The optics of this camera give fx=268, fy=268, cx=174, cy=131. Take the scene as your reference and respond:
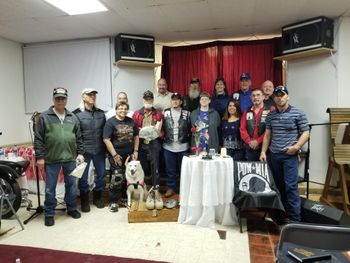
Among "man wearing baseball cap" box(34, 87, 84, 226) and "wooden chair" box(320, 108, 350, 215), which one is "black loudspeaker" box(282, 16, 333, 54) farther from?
"man wearing baseball cap" box(34, 87, 84, 226)

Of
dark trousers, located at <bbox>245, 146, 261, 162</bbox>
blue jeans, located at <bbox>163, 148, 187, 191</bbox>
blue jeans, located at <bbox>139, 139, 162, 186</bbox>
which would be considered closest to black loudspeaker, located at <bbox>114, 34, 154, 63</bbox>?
blue jeans, located at <bbox>139, 139, 162, 186</bbox>

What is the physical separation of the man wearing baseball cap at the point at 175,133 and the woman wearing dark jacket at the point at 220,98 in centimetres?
50

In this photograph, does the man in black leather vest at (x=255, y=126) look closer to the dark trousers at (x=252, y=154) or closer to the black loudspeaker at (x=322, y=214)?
the dark trousers at (x=252, y=154)

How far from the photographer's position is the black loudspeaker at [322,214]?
2.57 m

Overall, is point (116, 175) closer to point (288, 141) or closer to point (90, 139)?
point (90, 139)

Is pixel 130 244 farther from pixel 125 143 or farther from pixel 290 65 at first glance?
pixel 290 65

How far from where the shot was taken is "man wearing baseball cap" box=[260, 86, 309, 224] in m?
2.84

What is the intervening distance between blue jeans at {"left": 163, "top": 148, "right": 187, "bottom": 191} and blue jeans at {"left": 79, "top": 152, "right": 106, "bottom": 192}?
853 mm

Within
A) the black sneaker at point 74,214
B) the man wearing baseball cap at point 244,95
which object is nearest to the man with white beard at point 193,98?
the man wearing baseball cap at point 244,95

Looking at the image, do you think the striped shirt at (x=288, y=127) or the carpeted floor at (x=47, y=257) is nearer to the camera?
the carpeted floor at (x=47, y=257)

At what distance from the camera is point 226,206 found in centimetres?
289

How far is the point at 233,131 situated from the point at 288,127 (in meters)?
0.73

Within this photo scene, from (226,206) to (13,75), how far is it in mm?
4327

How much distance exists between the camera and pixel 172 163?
12.2 feet
